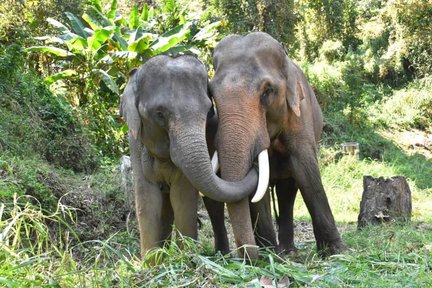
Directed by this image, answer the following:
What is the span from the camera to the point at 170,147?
5.18m

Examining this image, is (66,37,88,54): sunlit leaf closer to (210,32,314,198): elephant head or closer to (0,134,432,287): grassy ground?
(0,134,432,287): grassy ground

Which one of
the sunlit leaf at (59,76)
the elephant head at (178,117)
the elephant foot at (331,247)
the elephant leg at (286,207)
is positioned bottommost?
the elephant foot at (331,247)

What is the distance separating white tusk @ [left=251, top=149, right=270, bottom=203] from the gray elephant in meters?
0.05

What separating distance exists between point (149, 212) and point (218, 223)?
0.76 metres

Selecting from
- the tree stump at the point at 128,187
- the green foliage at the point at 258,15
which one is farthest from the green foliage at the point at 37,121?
the green foliage at the point at 258,15

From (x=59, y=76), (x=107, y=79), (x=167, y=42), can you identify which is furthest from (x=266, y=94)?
(x=59, y=76)

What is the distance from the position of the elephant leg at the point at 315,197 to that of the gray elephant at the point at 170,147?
879 millimetres

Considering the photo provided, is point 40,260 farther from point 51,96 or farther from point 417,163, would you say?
point 417,163

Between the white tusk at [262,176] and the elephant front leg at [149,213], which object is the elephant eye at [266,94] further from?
the elephant front leg at [149,213]

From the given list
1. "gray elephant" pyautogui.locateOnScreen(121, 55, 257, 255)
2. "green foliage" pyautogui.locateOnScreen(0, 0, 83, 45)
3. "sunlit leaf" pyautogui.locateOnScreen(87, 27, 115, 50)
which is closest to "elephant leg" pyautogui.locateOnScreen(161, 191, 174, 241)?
"gray elephant" pyautogui.locateOnScreen(121, 55, 257, 255)

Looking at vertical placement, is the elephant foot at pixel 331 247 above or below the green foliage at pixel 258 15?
below

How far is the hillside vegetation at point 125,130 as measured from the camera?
4207mm

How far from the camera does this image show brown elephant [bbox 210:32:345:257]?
5.28 metres

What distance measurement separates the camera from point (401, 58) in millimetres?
22359
